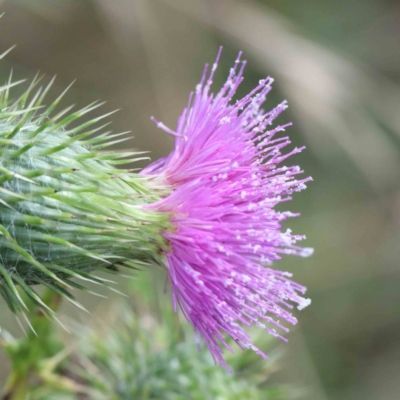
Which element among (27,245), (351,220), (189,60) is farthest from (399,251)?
(27,245)

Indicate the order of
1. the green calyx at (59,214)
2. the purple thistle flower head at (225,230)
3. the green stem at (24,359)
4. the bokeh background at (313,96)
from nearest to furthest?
the green calyx at (59,214)
the purple thistle flower head at (225,230)
the green stem at (24,359)
the bokeh background at (313,96)

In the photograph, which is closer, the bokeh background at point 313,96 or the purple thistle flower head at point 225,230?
the purple thistle flower head at point 225,230

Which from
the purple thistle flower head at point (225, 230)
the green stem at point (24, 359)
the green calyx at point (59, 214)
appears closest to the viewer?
the green calyx at point (59, 214)

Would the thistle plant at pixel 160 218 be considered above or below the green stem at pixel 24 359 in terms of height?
above

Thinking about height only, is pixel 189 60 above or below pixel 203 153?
above

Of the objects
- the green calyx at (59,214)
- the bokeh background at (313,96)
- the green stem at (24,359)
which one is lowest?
the green stem at (24,359)

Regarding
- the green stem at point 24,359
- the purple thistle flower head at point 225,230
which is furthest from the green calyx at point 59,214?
the green stem at point 24,359

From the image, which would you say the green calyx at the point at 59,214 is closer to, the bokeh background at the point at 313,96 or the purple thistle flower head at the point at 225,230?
the purple thistle flower head at the point at 225,230

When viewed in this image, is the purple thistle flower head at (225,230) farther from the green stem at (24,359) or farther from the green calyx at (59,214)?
the green stem at (24,359)

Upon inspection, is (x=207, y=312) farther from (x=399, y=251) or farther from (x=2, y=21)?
(x=399, y=251)
